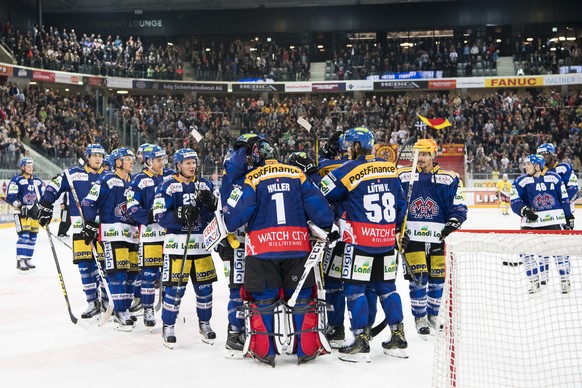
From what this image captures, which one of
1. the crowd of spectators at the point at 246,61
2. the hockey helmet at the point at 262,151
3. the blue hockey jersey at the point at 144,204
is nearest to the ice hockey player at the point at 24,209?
the blue hockey jersey at the point at 144,204

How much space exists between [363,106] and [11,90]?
47.9 feet

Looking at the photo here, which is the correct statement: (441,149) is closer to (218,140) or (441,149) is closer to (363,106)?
(363,106)

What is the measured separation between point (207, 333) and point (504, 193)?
57.0ft

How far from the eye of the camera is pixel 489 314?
18.7 ft

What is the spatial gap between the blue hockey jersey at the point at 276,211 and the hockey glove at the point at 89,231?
6.34 ft

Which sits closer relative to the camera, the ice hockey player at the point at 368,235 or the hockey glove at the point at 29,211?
the ice hockey player at the point at 368,235

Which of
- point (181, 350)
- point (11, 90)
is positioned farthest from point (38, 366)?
point (11, 90)

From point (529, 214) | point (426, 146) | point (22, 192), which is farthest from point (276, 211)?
point (22, 192)

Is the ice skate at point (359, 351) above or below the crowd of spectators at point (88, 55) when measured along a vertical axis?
below

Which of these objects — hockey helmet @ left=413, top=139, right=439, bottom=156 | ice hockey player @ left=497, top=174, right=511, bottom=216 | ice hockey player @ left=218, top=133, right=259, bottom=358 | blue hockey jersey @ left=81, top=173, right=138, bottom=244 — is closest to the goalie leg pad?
ice hockey player @ left=218, top=133, right=259, bottom=358

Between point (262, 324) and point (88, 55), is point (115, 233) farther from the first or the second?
point (88, 55)

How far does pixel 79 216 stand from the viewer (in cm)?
755

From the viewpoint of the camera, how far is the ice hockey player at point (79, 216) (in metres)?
7.23

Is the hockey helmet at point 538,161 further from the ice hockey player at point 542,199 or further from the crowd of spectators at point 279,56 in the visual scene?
the crowd of spectators at point 279,56
